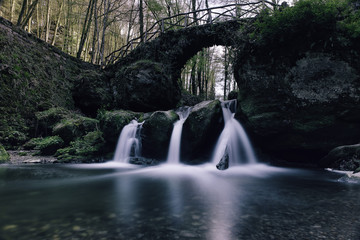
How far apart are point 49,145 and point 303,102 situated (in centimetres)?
981

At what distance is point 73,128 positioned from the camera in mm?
9328

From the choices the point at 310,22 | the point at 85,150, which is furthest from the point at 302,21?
the point at 85,150

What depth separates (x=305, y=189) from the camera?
12.5ft

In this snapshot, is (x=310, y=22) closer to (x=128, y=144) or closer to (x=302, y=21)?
(x=302, y=21)

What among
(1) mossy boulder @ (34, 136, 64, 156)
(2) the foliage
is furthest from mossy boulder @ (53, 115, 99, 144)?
(2) the foliage

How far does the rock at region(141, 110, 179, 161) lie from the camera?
8383 mm

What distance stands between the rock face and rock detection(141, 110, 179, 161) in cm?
301

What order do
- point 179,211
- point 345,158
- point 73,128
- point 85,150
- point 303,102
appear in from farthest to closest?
point 73,128 → point 85,150 → point 303,102 → point 345,158 → point 179,211

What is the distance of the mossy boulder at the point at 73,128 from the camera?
928cm

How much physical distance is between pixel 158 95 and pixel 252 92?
621 centimetres

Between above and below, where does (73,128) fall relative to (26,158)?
above

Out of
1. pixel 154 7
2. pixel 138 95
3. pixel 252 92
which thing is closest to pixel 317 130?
pixel 252 92

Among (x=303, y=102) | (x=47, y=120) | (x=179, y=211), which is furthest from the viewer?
(x=47, y=120)

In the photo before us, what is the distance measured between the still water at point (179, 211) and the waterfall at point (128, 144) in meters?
4.62
